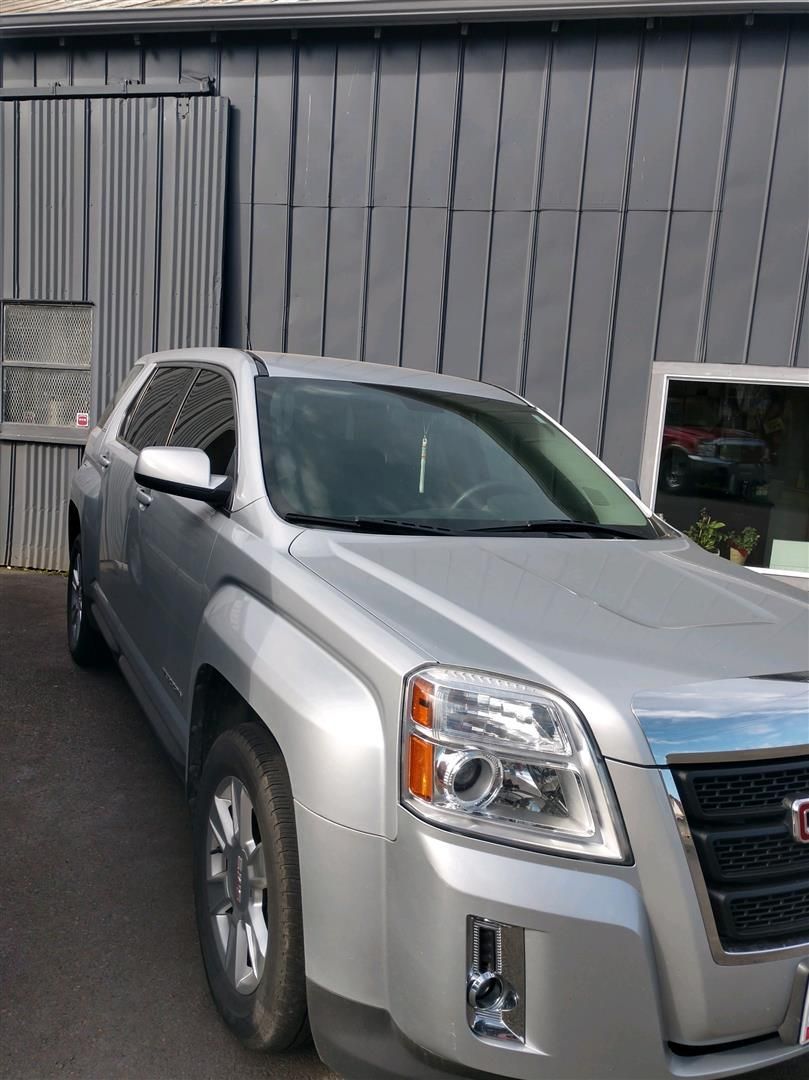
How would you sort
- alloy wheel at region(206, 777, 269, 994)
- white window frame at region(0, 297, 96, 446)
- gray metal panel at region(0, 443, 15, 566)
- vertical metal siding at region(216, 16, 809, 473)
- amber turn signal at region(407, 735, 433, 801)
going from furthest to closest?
1. gray metal panel at region(0, 443, 15, 566)
2. white window frame at region(0, 297, 96, 446)
3. vertical metal siding at region(216, 16, 809, 473)
4. alloy wheel at region(206, 777, 269, 994)
5. amber turn signal at region(407, 735, 433, 801)

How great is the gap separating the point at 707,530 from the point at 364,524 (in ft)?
16.6

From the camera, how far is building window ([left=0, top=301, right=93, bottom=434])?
307 inches

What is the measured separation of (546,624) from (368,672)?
0.42m

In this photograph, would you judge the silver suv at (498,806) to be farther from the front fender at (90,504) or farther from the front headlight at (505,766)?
the front fender at (90,504)

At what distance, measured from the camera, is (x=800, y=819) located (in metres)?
1.83

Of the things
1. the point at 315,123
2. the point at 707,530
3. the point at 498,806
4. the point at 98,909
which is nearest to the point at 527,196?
the point at 315,123

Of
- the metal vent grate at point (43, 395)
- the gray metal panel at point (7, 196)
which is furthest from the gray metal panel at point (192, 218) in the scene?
the gray metal panel at point (7, 196)

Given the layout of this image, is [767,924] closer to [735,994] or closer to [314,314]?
[735,994]

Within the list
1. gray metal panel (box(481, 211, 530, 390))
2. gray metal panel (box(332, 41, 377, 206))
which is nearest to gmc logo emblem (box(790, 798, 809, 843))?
gray metal panel (box(481, 211, 530, 390))

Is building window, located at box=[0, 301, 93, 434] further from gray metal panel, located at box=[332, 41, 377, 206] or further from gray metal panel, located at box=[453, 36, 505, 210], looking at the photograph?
gray metal panel, located at box=[453, 36, 505, 210]

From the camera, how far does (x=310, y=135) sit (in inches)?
284

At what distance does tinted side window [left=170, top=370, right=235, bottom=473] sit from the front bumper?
178 centimetres

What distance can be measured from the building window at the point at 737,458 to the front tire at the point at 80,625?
4.19 metres

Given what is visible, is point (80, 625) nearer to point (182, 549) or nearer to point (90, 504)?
point (90, 504)
